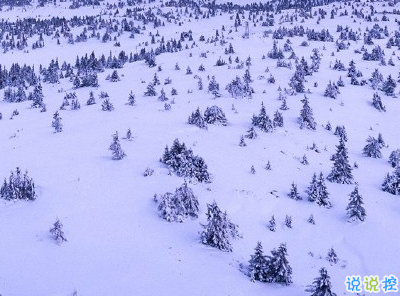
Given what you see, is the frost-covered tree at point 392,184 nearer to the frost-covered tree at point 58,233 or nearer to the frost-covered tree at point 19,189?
the frost-covered tree at point 58,233

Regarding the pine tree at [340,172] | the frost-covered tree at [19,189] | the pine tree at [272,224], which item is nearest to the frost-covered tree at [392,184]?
the pine tree at [340,172]

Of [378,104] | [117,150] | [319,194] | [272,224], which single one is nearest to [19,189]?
[117,150]

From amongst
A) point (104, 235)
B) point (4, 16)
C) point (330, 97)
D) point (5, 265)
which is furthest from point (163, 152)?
point (4, 16)

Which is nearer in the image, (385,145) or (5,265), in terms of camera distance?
(5,265)

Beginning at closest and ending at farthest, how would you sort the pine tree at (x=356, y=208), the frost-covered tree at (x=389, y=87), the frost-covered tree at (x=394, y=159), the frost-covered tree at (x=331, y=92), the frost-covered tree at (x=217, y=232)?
the frost-covered tree at (x=217, y=232) < the pine tree at (x=356, y=208) < the frost-covered tree at (x=394, y=159) < the frost-covered tree at (x=331, y=92) < the frost-covered tree at (x=389, y=87)

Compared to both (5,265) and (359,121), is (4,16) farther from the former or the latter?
(5,265)
